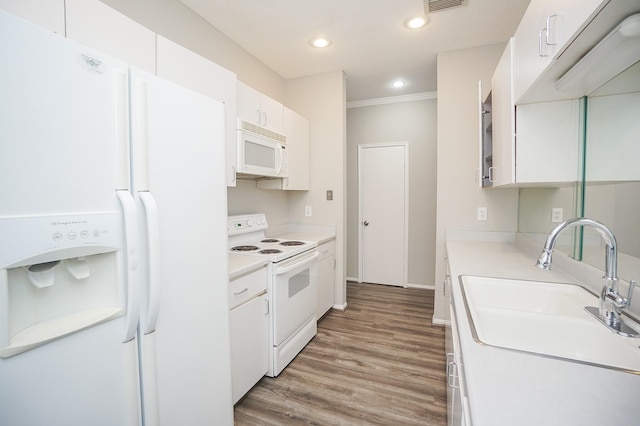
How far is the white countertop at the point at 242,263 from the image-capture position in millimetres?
1731

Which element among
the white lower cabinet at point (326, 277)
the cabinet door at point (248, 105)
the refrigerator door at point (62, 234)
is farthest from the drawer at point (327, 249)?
the refrigerator door at point (62, 234)

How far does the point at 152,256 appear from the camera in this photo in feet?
3.35

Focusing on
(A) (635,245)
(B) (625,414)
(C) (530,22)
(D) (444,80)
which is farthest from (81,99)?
(D) (444,80)

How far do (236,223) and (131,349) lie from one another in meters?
1.60

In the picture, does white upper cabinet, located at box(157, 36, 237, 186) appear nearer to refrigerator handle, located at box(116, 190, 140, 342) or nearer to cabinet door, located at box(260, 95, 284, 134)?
cabinet door, located at box(260, 95, 284, 134)

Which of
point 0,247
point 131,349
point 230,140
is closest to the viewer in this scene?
point 0,247

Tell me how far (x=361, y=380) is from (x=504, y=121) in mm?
1943

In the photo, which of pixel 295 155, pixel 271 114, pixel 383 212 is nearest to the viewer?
pixel 271 114

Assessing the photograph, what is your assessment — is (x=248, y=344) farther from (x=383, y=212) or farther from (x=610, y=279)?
Answer: (x=383, y=212)

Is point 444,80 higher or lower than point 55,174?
higher

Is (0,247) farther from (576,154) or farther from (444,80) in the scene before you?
(444,80)

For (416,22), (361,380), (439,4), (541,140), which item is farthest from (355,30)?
(361,380)

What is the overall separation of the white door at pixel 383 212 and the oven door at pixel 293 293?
1932mm

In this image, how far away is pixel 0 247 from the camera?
696 mm
